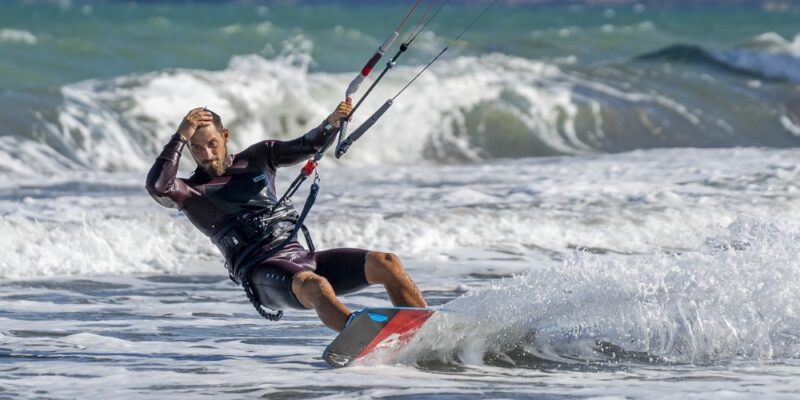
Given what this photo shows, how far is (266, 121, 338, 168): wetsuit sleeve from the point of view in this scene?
23.2 feet

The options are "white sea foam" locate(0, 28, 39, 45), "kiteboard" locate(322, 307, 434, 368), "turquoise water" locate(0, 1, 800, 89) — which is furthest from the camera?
"white sea foam" locate(0, 28, 39, 45)

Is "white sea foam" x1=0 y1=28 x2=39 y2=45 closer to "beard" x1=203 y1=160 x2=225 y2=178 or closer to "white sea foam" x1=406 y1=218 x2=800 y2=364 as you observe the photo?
"beard" x1=203 y1=160 x2=225 y2=178

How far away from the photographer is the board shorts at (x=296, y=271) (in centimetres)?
674

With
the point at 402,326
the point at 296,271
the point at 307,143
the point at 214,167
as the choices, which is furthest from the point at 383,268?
the point at 214,167

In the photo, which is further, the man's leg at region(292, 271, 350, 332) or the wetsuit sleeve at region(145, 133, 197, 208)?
the wetsuit sleeve at region(145, 133, 197, 208)

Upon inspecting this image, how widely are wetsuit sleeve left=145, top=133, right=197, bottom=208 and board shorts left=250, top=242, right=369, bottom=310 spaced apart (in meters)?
0.52

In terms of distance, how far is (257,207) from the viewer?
7.01m

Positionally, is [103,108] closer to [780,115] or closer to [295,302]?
[780,115]

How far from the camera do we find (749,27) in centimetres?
4900

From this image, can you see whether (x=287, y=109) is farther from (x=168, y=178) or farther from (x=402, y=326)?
(x=402, y=326)

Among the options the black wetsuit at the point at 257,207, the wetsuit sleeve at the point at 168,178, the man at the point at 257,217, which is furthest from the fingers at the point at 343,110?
the wetsuit sleeve at the point at 168,178

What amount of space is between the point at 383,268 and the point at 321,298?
365mm

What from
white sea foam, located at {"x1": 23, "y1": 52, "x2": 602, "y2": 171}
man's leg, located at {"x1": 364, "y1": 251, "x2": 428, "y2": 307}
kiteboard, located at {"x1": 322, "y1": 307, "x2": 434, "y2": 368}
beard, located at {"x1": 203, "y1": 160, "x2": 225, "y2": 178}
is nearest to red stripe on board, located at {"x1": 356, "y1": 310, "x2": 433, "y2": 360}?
kiteboard, located at {"x1": 322, "y1": 307, "x2": 434, "y2": 368}

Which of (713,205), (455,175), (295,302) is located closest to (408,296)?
(295,302)
